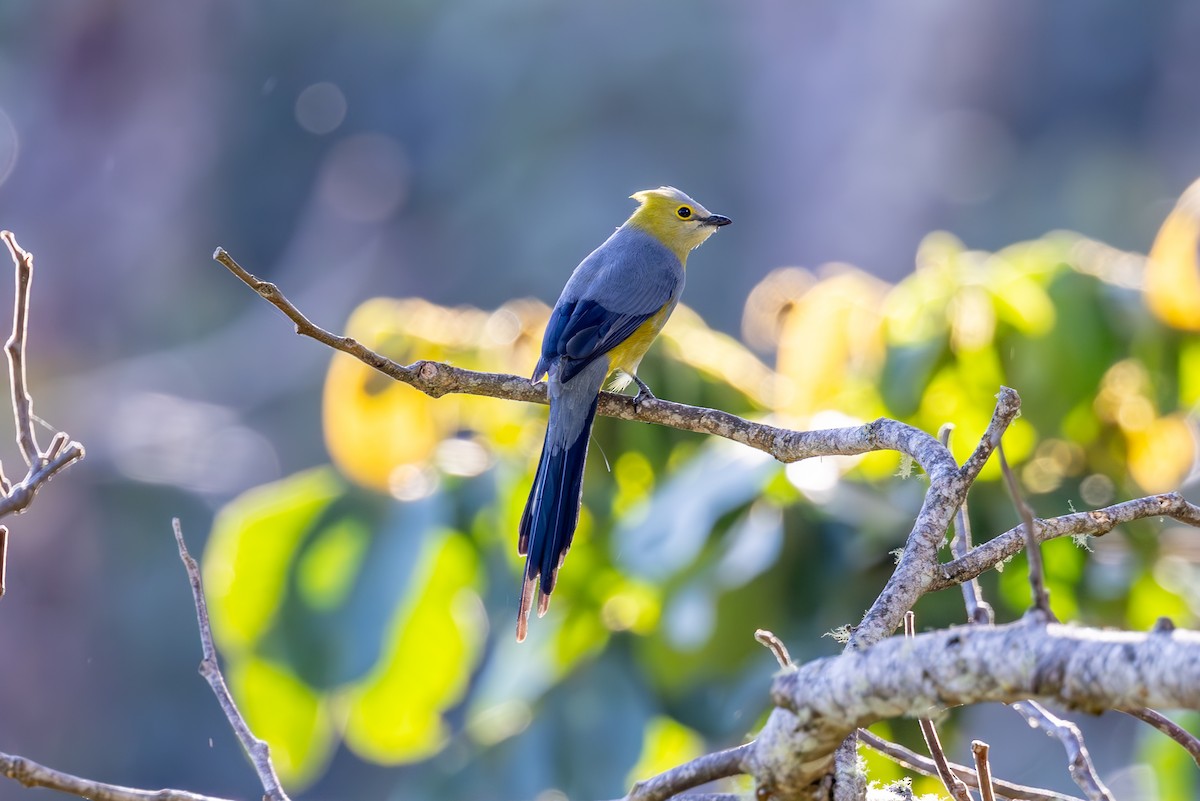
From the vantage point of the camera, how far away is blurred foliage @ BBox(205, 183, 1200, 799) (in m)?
2.59

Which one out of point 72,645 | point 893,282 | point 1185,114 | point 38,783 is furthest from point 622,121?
point 38,783

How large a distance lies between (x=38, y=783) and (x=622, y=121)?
14.4 meters

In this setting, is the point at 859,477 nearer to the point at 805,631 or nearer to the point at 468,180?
the point at 805,631

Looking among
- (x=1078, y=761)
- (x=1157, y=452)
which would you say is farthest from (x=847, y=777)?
(x=1157, y=452)

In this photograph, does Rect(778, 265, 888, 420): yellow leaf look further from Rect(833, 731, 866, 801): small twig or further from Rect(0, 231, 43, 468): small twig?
Rect(0, 231, 43, 468): small twig

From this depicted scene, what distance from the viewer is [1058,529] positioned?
1413mm

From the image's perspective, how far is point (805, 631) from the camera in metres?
2.57

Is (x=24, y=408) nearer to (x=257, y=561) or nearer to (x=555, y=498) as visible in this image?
(x=555, y=498)

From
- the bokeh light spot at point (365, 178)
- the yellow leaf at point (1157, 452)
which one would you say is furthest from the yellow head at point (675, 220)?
the bokeh light spot at point (365, 178)

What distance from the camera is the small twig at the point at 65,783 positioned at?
1.19 metres

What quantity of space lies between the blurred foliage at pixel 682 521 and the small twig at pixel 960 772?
0.84 meters

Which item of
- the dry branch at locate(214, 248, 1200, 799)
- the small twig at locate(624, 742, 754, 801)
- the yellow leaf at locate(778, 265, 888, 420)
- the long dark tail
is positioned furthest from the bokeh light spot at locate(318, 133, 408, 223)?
the small twig at locate(624, 742, 754, 801)

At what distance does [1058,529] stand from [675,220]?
1.99 meters

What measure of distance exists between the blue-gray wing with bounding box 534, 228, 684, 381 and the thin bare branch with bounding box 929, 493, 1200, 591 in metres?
1.13
